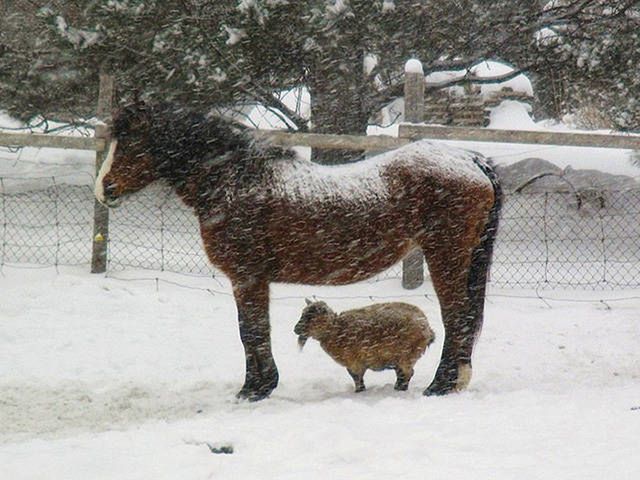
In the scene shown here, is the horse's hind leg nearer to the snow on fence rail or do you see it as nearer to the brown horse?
the brown horse

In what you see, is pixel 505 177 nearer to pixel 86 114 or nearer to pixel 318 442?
pixel 86 114

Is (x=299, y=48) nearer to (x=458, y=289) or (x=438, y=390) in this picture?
(x=458, y=289)

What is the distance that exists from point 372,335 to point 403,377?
1.20 ft

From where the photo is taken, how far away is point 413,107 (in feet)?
23.6

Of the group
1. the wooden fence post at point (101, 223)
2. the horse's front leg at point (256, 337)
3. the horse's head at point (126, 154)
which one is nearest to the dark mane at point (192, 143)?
the horse's head at point (126, 154)

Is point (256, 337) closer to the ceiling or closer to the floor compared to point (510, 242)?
closer to the floor

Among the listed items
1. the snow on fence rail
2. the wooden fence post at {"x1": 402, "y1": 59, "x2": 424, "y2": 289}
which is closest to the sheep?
the snow on fence rail

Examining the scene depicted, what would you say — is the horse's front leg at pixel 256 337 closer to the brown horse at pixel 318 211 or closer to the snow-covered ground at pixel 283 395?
the brown horse at pixel 318 211

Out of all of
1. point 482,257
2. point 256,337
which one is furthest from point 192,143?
point 482,257

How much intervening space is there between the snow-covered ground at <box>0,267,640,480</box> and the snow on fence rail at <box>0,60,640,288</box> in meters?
0.35

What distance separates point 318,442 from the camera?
11.1 feet

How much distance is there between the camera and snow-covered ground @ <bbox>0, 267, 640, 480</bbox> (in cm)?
312

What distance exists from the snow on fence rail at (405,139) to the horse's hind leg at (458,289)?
2223 mm

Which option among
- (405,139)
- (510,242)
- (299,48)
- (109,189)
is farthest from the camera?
(510,242)
